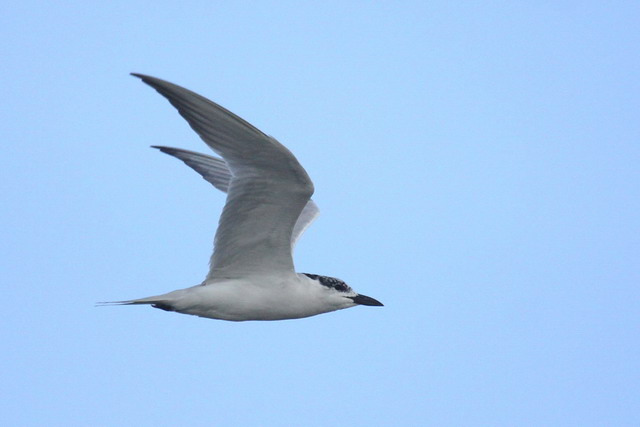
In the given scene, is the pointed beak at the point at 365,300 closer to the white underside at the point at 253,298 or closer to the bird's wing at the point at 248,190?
the white underside at the point at 253,298

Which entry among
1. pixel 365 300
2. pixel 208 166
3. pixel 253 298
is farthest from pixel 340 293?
pixel 208 166

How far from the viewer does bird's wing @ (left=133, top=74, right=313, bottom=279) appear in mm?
7344

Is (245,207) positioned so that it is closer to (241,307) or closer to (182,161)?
(241,307)

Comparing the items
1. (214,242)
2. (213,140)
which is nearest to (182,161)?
(214,242)

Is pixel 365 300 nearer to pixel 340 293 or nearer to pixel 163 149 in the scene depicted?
pixel 340 293

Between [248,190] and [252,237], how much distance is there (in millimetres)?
634

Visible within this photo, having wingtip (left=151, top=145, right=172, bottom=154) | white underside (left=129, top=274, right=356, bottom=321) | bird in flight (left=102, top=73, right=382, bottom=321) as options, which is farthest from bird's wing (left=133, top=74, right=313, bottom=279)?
wingtip (left=151, top=145, right=172, bottom=154)

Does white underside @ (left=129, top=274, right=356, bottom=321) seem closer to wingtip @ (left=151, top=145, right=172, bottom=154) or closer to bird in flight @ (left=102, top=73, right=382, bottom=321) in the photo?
bird in flight @ (left=102, top=73, right=382, bottom=321)

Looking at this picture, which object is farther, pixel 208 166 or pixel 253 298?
pixel 208 166

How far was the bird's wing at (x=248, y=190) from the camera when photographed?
7344 mm

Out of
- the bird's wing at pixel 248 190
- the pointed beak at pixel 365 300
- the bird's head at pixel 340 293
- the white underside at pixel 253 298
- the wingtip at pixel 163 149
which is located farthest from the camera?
the wingtip at pixel 163 149

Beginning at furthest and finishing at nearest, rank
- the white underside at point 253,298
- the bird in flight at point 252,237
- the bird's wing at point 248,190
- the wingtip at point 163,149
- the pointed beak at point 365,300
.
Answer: the wingtip at point 163,149
the pointed beak at point 365,300
the white underside at point 253,298
the bird in flight at point 252,237
the bird's wing at point 248,190

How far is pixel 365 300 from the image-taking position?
31.2ft

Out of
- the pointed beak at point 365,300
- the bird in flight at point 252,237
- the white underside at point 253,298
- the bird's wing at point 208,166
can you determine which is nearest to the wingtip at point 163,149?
the bird's wing at point 208,166
